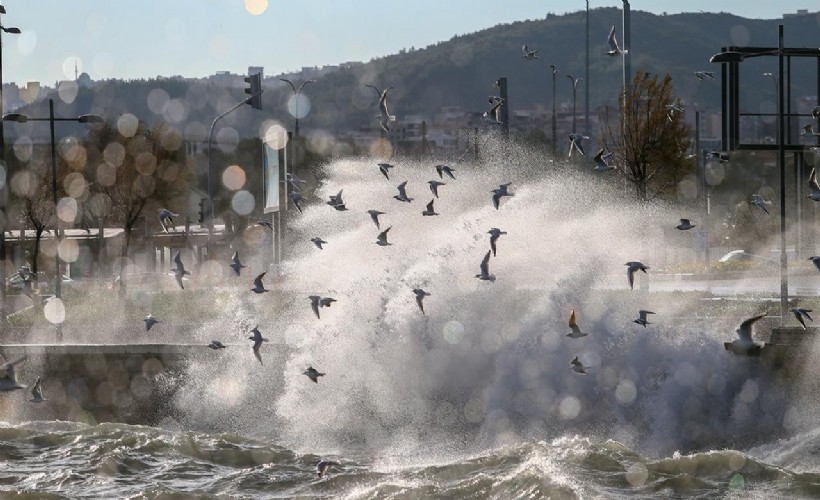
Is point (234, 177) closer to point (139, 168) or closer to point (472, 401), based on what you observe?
point (139, 168)

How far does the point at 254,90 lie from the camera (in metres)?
35.1

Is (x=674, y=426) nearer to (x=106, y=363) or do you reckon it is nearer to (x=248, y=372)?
(x=248, y=372)

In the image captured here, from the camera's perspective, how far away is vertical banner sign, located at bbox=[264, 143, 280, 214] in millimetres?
38688

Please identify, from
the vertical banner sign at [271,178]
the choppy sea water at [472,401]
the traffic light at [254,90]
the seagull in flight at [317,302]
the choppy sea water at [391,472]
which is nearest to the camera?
the choppy sea water at [391,472]

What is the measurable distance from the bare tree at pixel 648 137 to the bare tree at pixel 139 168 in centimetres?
2914

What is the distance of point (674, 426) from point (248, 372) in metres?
7.85

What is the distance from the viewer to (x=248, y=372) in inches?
908

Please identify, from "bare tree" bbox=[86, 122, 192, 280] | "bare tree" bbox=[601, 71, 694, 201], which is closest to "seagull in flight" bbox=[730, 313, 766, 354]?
"bare tree" bbox=[601, 71, 694, 201]

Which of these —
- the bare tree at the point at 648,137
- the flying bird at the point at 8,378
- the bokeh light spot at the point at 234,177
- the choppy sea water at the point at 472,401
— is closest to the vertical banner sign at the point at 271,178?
the bare tree at the point at 648,137

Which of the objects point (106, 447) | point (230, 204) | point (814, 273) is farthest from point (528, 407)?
point (230, 204)

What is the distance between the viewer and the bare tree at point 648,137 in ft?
126

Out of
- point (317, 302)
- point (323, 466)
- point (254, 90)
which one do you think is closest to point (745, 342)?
point (317, 302)

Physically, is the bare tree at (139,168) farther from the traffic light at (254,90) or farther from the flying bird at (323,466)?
the flying bird at (323,466)

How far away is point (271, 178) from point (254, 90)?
4849 millimetres
